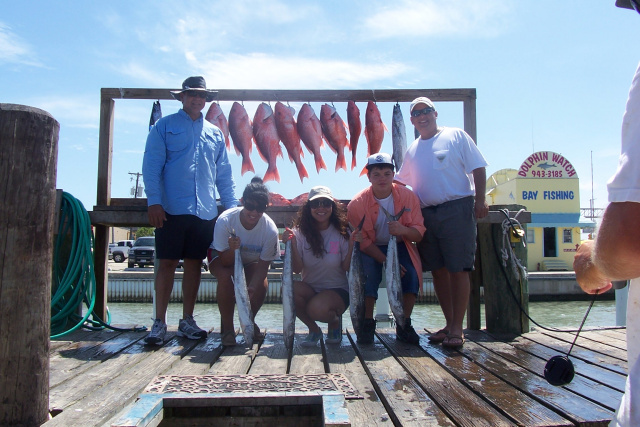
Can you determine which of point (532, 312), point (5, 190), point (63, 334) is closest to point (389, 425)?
point (5, 190)

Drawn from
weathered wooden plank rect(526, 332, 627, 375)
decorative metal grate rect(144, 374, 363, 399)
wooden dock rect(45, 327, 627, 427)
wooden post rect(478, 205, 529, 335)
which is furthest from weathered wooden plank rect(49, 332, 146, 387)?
weathered wooden plank rect(526, 332, 627, 375)

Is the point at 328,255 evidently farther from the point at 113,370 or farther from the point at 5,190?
the point at 5,190

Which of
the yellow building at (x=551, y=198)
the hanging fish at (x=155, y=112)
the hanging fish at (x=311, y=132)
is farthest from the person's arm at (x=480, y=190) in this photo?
the yellow building at (x=551, y=198)

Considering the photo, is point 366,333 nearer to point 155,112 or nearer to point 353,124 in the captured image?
point 353,124

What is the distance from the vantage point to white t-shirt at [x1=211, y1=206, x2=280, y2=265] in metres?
3.93

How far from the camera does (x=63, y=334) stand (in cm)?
409

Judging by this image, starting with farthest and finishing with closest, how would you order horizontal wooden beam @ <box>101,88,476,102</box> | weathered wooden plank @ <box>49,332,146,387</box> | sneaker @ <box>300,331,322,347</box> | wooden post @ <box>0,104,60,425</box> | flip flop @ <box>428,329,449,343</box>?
horizontal wooden beam @ <box>101,88,476,102</box>, flip flop @ <box>428,329,449,343</box>, sneaker @ <box>300,331,322,347</box>, weathered wooden plank @ <box>49,332,146,387</box>, wooden post @ <box>0,104,60,425</box>

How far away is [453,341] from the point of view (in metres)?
3.81

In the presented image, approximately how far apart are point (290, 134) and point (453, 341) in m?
2.64

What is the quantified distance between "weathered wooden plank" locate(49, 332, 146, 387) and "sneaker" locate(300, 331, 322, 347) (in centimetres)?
134

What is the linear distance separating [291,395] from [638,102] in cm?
187

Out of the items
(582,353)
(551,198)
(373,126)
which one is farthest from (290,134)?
(551,198)

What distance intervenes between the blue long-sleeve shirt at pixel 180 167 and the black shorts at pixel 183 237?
0.21 ft

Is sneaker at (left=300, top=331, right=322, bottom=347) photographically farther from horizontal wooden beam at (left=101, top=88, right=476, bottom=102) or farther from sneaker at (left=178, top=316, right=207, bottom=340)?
horizontal wooden beam at (left=101, top=88, right=476, bottom=102)
